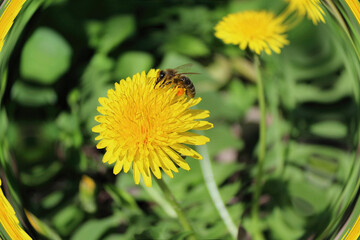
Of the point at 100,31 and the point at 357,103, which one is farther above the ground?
the point at 357,103

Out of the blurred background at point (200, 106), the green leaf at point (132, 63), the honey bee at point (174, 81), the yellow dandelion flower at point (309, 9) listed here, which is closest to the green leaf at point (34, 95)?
the blurred background at point (200, 106)

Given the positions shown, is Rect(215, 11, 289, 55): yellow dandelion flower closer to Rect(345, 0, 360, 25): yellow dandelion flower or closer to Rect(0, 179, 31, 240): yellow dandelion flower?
Rect(345, 0, 360, 25): yellow dandelion flower

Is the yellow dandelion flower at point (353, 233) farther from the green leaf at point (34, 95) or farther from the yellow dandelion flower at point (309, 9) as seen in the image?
the green leaf at point (34, 95)

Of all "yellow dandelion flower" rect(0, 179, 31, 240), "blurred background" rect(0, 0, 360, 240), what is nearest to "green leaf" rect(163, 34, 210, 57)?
"blurred background" rect(0, 0, 360, 240)

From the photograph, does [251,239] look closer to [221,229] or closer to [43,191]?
[221,229]

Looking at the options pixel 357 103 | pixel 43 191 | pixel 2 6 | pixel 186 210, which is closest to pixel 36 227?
pixel 43 191

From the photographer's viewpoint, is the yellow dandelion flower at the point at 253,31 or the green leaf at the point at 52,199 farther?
the green leaf at the point at 52,199
